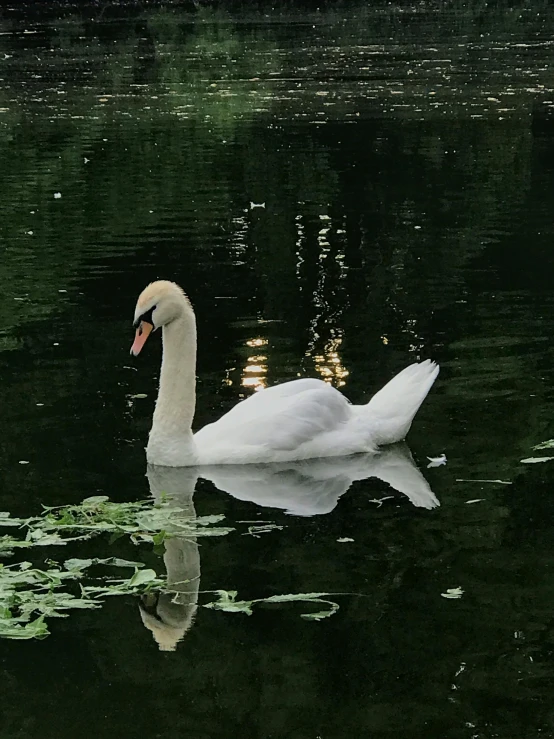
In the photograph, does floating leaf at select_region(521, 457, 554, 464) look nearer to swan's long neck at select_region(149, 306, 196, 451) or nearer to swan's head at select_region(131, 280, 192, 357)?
swan's long neck at select_region(149, 306, 196, 451)

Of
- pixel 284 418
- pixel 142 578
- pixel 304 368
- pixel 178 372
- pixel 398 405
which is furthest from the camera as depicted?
pixel 304 368

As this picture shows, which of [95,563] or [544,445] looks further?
[544,445]

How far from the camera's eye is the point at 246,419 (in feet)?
33.9

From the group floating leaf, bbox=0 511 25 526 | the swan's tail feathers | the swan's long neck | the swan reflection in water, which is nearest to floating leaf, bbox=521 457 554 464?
the swan reflection in water

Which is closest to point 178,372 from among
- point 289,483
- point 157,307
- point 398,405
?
point 157,307

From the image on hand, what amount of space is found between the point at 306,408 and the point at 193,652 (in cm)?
339

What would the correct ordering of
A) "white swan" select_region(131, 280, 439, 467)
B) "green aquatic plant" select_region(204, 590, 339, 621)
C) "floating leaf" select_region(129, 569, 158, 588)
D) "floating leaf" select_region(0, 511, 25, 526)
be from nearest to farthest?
"green aquatic plant" select_region(204, 590, 339, 621) → "floating leaf" select_region(129, 569, 158, 588) → "floating leaf" select_region(0, 511, 25, 526) → "white swan" select_region(131, 280, 439, 467)

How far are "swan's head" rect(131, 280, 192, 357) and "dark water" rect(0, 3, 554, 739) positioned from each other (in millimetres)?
904

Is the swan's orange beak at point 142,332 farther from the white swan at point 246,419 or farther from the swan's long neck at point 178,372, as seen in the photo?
the swan's long neck at point 178,372

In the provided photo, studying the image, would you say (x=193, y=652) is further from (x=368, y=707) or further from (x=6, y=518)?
(x=6, y=518)

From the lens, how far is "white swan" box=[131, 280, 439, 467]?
1026 cm

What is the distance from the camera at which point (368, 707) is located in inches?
259

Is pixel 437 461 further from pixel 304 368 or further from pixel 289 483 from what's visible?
pixel 304 368

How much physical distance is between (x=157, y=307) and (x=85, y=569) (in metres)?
2.59
